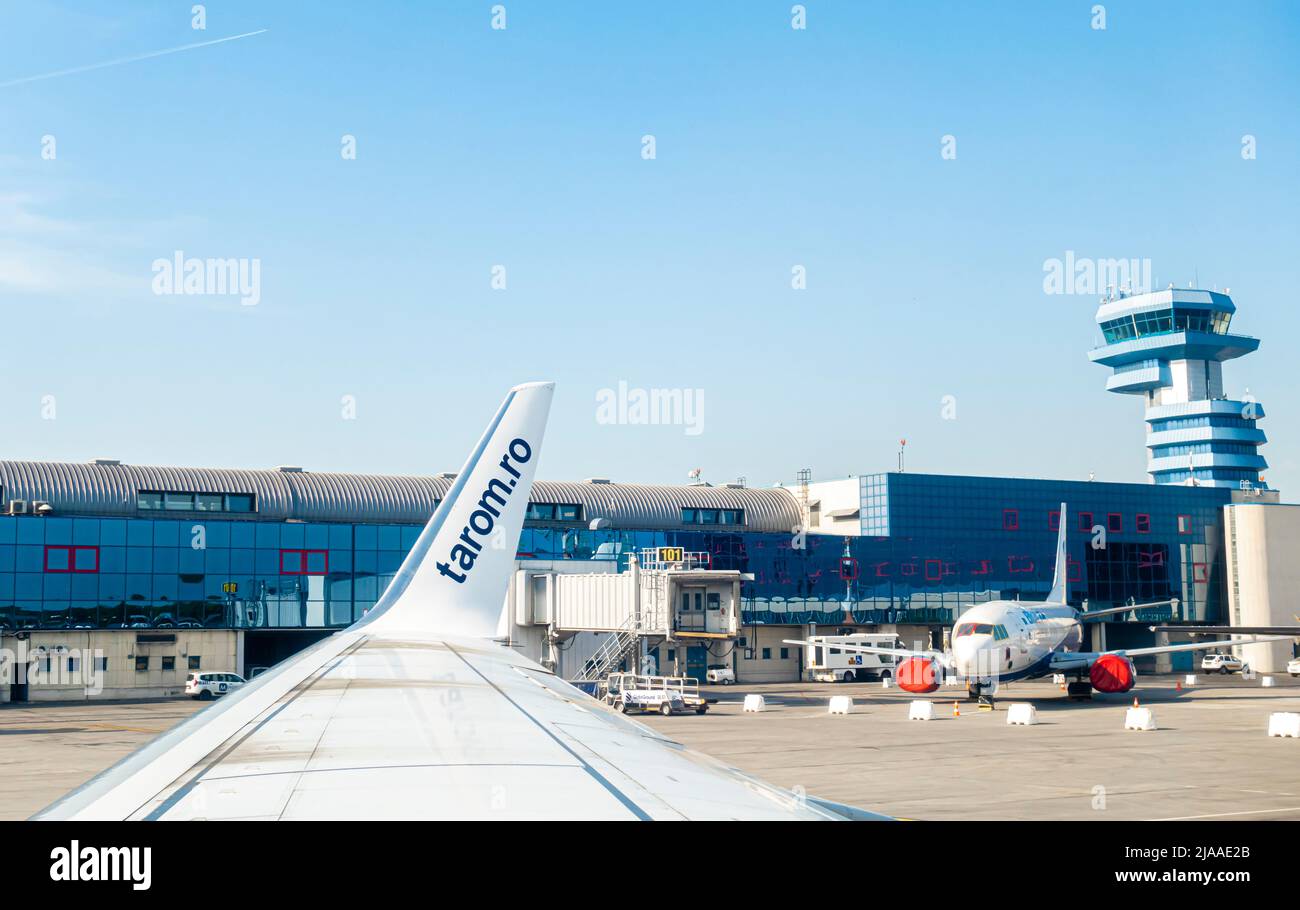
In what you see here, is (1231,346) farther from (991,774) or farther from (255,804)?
(255,804)

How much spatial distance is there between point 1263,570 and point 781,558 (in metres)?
41.6

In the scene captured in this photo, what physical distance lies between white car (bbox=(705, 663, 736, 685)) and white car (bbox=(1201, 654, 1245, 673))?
1689 inches

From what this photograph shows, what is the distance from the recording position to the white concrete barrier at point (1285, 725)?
137 feet

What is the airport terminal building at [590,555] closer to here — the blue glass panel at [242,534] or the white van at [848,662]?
the blue glass panel at [242,534]

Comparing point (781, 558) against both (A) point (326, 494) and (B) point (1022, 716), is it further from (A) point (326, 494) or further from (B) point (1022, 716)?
(B) point (1022, 716)

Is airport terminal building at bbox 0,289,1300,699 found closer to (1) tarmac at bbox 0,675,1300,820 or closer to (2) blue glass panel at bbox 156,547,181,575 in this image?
(2) blue glass panel at bbox 156,547,181,575

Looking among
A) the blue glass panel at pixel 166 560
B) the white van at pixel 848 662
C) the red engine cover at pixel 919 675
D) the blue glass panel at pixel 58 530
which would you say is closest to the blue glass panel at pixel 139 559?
the blue glass panel at pixel 166 560

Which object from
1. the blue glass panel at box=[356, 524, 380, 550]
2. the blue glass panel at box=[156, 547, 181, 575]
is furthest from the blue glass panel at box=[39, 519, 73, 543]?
the blue glass panel at box=[356, 524, 380, 550]

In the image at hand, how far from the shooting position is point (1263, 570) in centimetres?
9156

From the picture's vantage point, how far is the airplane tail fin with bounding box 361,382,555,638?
15.7 metres

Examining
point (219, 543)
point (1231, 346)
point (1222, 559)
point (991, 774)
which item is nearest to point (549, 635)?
point (219, 543)
